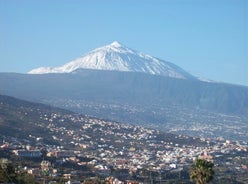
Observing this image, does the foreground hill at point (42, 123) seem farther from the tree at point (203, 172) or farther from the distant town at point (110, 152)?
the tree at point (203, 172)

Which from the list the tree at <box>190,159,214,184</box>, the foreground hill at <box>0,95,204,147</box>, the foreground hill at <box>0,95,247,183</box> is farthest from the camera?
the foreground hill at <box>0,95,204,147</box>

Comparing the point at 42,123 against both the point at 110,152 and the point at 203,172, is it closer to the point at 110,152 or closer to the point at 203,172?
the point at 110,152

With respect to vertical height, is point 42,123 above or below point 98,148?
above

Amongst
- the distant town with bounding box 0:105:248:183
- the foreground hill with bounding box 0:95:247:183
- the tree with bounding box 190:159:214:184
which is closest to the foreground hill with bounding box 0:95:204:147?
the foreground hill with bounding box 0:95:247:183

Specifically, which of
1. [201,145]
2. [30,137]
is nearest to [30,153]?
[30,137]

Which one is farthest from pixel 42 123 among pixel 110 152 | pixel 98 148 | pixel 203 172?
pixel 203 172

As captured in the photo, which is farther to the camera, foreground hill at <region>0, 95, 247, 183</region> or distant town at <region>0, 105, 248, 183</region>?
foreground hill at <region>0, 95, 247, 183</region>

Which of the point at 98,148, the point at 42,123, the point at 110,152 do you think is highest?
the point at 42,123

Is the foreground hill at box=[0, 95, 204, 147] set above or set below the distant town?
above

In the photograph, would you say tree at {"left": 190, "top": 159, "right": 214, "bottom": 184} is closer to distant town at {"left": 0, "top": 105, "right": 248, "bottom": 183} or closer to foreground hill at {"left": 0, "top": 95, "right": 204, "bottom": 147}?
distant town at {"left": 0, "top": 105, "right": 248, "bottom": 183}

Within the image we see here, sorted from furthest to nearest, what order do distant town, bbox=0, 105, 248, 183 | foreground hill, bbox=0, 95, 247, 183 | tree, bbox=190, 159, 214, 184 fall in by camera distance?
foreground hill, bbox=0, 95, 247, 183 < distant town, bbox=0, 105, 248, 183 < tree, bbox=190, 159, 214, 184

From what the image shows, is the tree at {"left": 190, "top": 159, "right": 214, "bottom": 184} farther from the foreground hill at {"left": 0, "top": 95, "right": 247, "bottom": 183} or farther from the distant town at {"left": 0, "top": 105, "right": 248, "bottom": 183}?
the foreground hill at {"left": 0, "top": 95, "right": 247, "bottom": 183}

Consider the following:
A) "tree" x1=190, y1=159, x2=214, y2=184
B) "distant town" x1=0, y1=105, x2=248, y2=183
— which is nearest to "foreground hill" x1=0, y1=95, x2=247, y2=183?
"distant town" x1=0, y1=105, x2=248, y2=183
